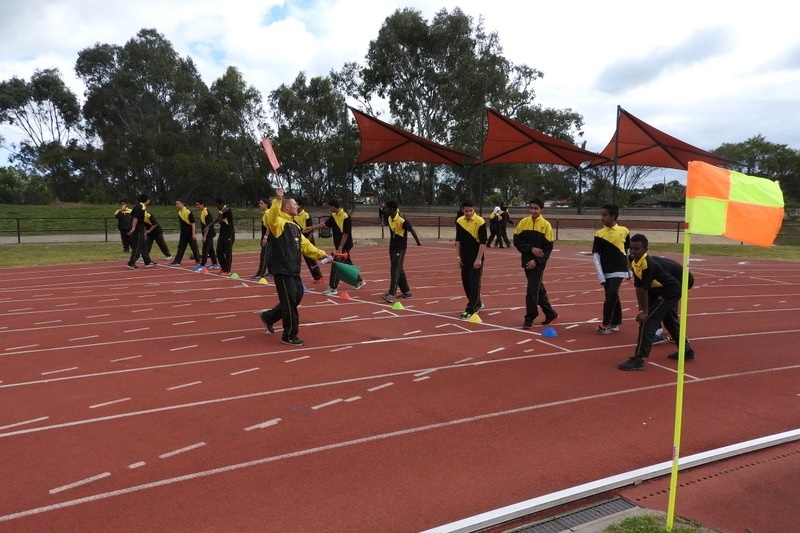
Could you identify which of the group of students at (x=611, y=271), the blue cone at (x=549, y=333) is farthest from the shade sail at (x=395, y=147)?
the blue cone at (x=549, y=333)

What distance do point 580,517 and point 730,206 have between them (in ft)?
6.33

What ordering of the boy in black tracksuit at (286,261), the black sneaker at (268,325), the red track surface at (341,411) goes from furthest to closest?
the black sneaker at (268,325)
the boy in black tracksuit at (286,261)
the red track surface at (341,411)

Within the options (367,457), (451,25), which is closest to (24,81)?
(451,25)

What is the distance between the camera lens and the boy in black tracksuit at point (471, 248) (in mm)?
8328

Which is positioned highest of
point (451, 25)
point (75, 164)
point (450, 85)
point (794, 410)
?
point (451, 25)

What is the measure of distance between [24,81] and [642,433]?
66.8m

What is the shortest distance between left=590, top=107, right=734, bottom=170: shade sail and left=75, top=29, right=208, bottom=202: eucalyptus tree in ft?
119

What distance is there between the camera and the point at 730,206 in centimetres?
311

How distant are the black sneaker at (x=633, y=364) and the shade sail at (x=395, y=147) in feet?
52.5

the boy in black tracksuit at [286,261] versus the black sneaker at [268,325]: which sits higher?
the boy in black tracksuit at [286,261]

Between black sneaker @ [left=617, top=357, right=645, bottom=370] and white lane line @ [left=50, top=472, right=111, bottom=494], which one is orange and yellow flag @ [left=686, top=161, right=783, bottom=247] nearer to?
black sneaker @ [left=617, top=357, right=645, bottom=370]

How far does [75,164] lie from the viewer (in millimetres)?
51062

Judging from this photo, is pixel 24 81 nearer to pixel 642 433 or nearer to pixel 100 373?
pixel 100 373

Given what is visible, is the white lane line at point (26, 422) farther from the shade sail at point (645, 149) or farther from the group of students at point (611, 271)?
the shade sail at point (645, 149)
